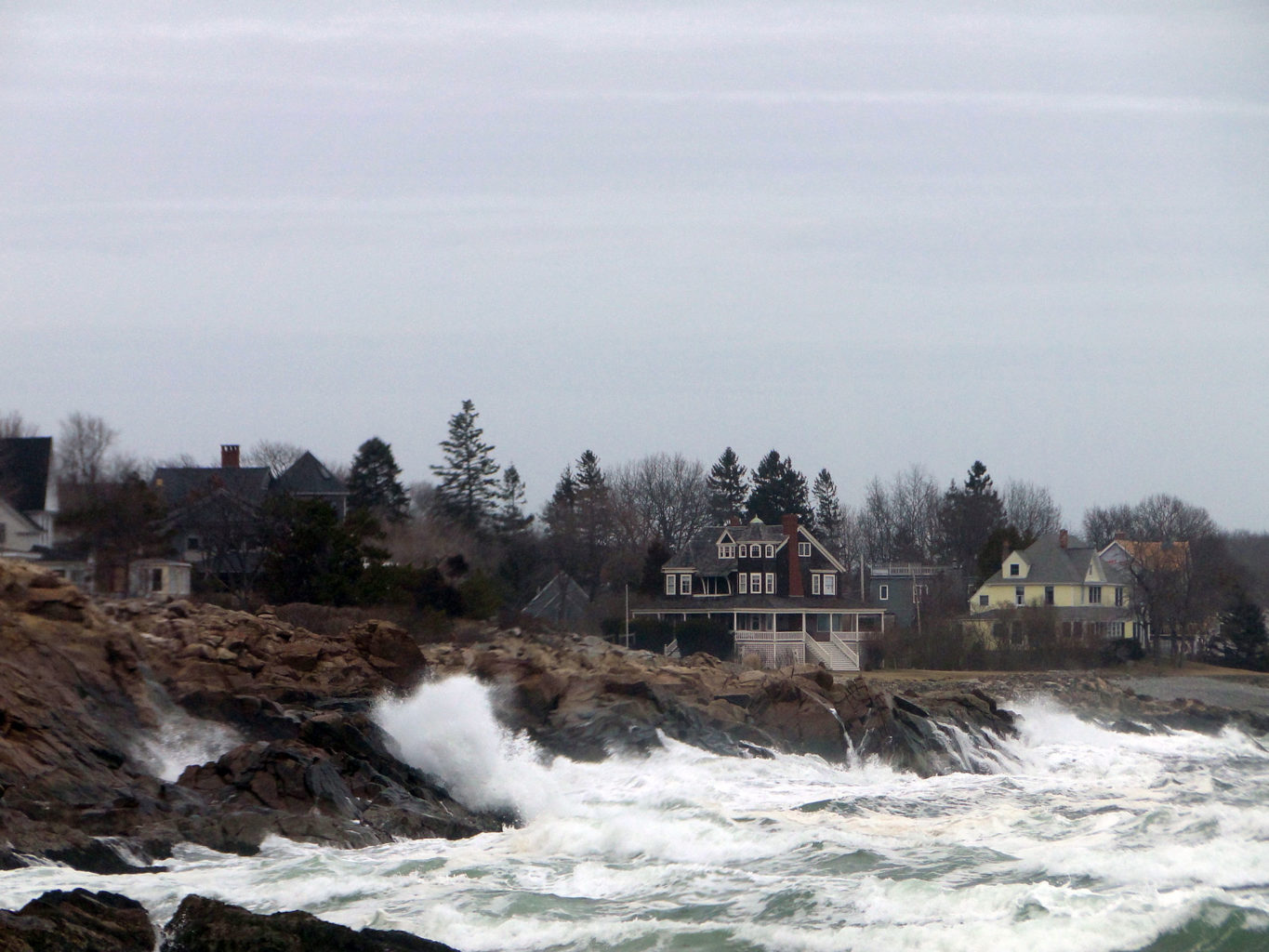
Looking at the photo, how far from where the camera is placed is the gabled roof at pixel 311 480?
196 feet

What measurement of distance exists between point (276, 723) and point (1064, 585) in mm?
49650

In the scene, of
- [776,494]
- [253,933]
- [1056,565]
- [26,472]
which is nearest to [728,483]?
[776,494]

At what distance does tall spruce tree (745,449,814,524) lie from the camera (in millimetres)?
86938

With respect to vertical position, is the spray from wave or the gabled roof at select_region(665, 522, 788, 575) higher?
the gabled roof at select_region(665, 522, 788, 575)

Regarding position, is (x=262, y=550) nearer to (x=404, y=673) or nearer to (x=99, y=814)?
(x=404, y=673)

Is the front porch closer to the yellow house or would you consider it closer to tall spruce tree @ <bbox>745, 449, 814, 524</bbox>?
the yellow house

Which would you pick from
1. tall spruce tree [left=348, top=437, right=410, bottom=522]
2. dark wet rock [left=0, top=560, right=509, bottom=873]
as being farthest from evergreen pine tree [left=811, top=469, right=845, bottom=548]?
dark wet rock [left=0, top=560, right=509, bottom=873]

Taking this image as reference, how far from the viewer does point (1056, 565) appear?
6347 cm

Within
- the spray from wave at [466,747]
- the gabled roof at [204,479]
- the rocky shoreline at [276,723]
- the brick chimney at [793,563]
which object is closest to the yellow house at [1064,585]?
the brick chimney at [793,563]

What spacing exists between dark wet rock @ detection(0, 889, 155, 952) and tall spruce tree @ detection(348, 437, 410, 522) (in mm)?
60882

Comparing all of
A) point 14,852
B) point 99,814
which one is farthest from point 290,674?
point 14,852

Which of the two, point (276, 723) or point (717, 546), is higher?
point (717, 546)

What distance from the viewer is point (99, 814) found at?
14648 mm

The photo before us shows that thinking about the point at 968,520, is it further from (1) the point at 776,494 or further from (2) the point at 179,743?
(2) the point at 179,743
